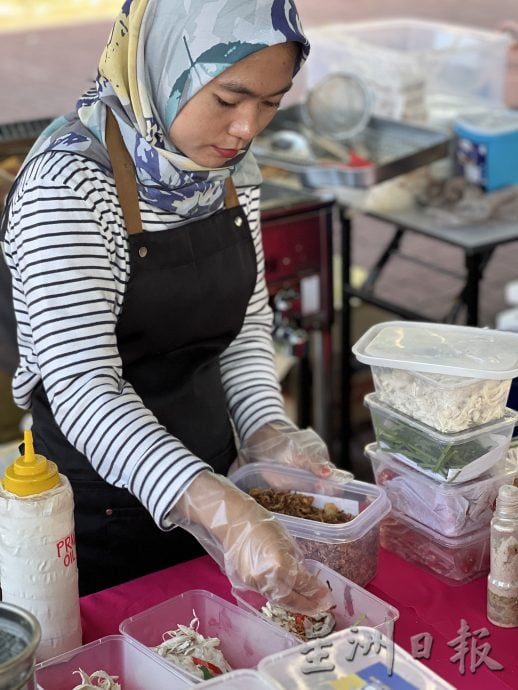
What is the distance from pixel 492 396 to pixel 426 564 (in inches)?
10.5

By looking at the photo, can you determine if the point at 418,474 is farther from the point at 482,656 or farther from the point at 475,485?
the point at 482,656

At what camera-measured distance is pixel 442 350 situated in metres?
1.43

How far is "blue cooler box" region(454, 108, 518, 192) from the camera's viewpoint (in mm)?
3197

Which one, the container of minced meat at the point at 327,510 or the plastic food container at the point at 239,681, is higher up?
the plastic food container at the point at 239,681

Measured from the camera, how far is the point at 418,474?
1.46 metres

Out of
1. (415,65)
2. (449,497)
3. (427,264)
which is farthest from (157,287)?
(415,65)

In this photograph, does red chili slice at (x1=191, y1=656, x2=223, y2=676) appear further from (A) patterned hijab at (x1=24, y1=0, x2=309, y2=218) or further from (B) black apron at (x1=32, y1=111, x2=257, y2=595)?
(A) patterned hijab at (x1=24, y1=0, x2=309, y2=218)

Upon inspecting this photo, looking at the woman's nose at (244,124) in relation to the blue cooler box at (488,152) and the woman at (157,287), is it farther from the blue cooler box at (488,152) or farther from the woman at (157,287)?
the blue cooler box at (488,152)

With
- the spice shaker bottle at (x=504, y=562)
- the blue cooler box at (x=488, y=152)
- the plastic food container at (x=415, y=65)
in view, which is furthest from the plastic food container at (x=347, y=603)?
the plastic food container at (x=415, y=65)

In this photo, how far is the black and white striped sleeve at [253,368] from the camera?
173cm

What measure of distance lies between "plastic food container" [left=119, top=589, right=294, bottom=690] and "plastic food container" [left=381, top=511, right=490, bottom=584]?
1.04ft

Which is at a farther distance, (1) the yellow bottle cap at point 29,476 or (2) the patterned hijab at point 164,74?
(2) the patterned hijab at point 164,74

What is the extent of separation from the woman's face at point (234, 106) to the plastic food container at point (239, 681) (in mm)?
749

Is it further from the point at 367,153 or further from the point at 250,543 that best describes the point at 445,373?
the point at 367,153
